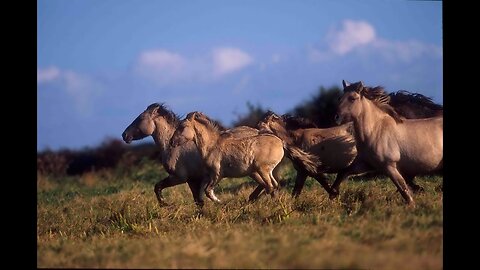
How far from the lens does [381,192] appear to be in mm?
10992

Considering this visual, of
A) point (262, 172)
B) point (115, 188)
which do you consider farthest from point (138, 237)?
point (115, 188)

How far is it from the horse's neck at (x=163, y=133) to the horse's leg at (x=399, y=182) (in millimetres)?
5519

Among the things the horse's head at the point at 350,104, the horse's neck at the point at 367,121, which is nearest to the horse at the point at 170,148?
the horse's head at the point at 350,104

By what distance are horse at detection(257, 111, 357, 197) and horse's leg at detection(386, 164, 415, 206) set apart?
1717 millimetres

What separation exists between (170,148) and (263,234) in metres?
5.56

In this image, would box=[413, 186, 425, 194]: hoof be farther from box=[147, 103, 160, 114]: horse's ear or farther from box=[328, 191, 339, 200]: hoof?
box=[147, 103, 160, 114]: horse's ear

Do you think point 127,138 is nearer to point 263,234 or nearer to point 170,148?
point 170,148

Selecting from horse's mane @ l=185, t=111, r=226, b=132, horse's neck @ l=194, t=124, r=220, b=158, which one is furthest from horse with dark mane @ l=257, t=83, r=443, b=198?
horse's neck @ l=194, t=124, r=220, b=158

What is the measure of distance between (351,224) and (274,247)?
1.44 m

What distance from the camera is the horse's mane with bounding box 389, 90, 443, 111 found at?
37.5 feet

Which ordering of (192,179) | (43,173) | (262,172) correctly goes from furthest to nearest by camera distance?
(43,173) → (192,179) → (262,172)

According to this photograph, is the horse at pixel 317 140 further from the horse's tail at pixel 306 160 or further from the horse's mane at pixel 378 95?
the horse's mane at pixel 378 95

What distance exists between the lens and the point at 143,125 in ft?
45.3
